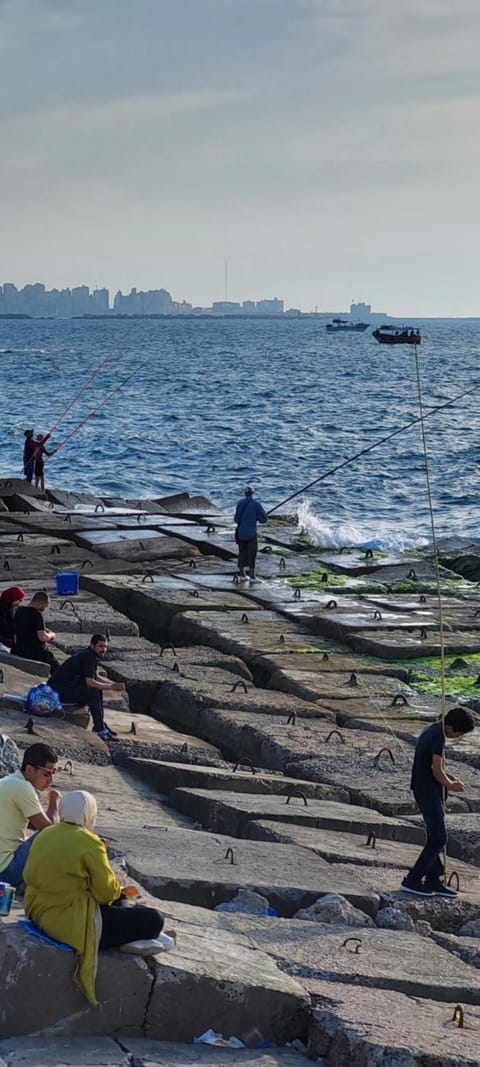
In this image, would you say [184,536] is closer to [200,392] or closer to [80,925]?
[80,925]

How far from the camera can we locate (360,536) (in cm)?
2419

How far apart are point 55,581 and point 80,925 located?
10.1m

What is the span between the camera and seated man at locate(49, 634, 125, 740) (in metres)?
9.76

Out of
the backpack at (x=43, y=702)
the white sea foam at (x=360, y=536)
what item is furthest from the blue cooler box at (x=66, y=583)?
the white sea foam at (x=360, y=536)

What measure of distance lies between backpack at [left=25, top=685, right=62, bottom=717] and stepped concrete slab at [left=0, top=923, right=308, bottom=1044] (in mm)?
4192

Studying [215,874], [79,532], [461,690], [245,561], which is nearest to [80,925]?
[215,874]

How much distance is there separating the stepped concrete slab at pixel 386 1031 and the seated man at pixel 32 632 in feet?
20.2

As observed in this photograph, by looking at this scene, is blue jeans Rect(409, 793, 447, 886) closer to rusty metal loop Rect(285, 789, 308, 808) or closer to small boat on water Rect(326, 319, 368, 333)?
rusty metal loop Rect(285, 789, 308, 808)

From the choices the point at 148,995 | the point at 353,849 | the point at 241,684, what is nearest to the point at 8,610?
the point at 241,684

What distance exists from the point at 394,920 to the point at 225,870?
2.77 ft

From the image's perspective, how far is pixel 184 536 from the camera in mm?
19594

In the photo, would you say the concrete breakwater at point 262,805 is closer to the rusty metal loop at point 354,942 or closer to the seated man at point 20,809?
the rusty metal loop at point 354,942

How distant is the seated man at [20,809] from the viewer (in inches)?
235

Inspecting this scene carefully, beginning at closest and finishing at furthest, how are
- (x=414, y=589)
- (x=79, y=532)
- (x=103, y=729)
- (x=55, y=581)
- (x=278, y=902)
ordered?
(x=278, y=902)
(x=103, y=729)
(x=55, y=581)
(x=414, y=589)
(x=79, y=532)
